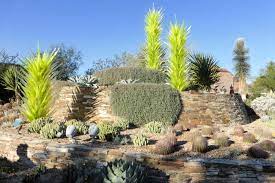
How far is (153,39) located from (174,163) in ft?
43.8

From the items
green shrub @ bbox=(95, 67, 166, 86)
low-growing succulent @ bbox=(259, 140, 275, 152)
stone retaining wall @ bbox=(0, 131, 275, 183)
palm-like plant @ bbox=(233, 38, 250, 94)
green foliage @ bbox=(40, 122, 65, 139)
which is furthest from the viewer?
palm-like plant @ bbox=(233, 38, 250, 94)

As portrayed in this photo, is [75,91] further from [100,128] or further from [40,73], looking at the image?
[100,128]

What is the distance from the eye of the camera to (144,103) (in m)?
13.4

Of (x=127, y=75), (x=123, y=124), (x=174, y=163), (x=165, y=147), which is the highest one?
(x=127, y=75)

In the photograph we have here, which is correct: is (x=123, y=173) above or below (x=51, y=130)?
below

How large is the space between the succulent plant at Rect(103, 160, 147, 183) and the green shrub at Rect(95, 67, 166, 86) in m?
10.3

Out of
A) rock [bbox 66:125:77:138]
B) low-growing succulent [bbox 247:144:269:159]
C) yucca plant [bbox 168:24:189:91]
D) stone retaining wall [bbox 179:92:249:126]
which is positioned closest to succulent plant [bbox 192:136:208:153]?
low-growing succulent [bbox 247:144:269:159]

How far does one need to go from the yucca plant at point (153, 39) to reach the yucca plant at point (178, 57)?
453 cm

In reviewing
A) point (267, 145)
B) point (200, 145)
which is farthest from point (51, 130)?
point (267, 145)

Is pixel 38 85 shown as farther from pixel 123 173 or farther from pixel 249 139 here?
pixel 123 173

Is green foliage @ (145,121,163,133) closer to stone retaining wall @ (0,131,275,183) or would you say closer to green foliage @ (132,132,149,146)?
green foliage @ (132,132,149,146)

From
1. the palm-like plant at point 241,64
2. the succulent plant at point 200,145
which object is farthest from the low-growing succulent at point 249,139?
the palm-like plant at point 241,64

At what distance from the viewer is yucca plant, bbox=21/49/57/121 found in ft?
42.8

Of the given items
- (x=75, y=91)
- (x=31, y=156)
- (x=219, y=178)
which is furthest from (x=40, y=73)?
(x=219, y=178)
